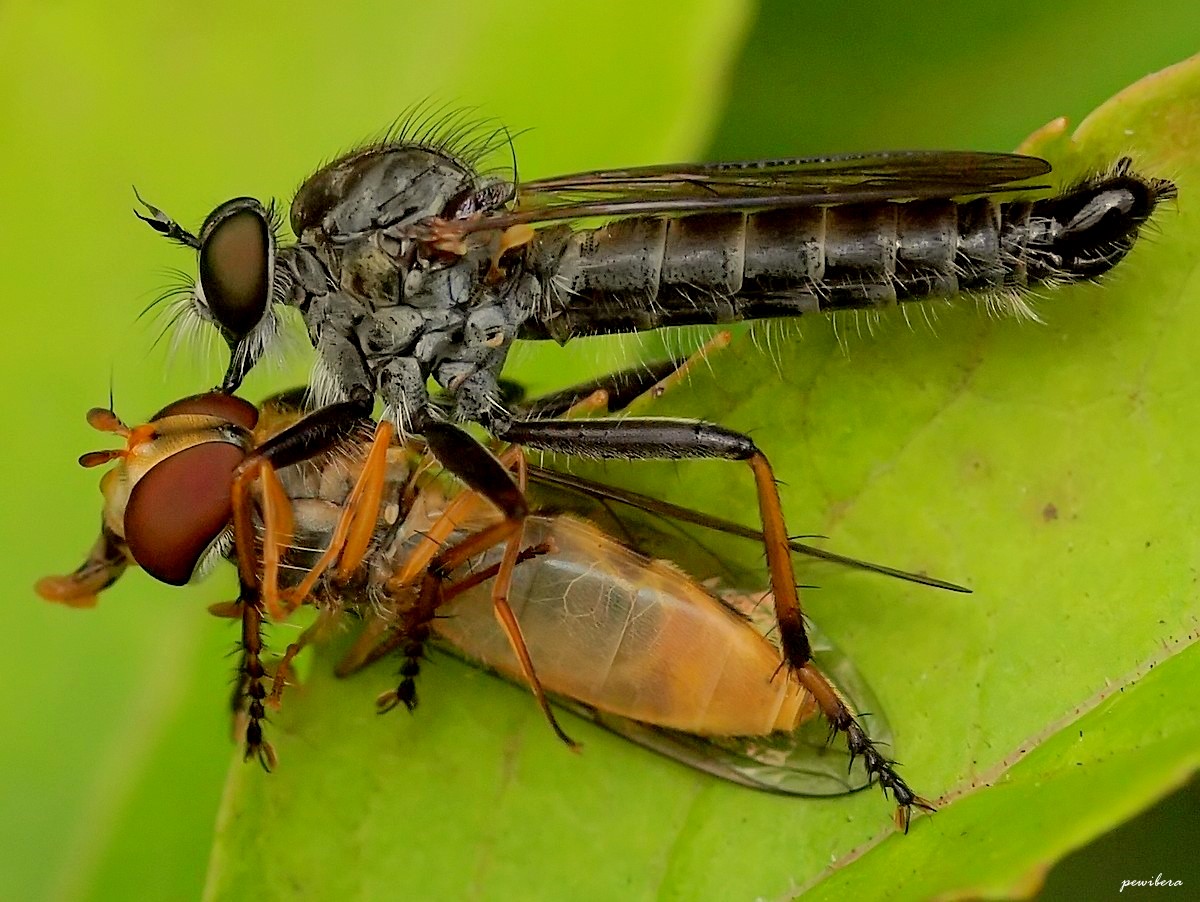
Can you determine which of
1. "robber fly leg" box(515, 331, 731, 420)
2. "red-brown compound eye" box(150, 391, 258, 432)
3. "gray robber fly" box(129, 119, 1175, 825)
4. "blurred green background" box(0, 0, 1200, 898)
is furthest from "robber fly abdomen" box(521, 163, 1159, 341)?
"red-brown compound eye" box(150, 391, 258, 432)

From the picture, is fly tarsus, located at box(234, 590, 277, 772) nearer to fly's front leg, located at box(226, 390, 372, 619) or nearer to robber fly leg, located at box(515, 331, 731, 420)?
fly's front leg, located at box(226, 390, 372, 619)

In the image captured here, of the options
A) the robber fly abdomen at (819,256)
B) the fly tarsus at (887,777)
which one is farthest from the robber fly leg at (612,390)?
the fly tarsus at (887,777)

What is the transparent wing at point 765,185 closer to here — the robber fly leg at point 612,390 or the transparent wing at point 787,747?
the robber fly leg at point 612,390

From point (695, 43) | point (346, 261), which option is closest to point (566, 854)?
point (346, 261)

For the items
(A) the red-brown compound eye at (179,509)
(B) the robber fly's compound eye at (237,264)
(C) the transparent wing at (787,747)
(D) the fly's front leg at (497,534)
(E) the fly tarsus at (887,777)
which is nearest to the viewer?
(E) the fly tarsus at (887,777)

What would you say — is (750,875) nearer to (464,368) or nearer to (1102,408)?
(1102,408)

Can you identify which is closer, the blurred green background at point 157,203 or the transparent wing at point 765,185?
the transparent wing at point 765,185
